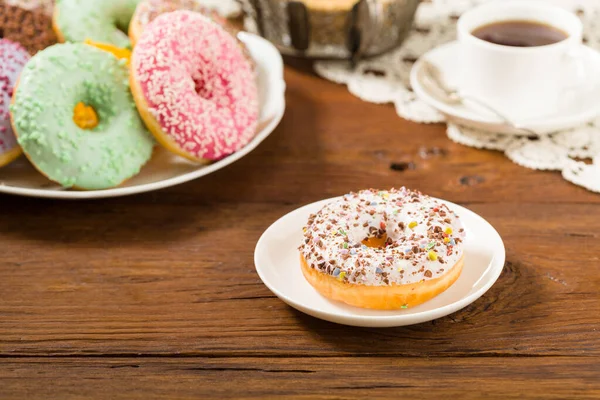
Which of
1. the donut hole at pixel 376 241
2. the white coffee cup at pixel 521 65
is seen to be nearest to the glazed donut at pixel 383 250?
the donut hole at pixel 376 241

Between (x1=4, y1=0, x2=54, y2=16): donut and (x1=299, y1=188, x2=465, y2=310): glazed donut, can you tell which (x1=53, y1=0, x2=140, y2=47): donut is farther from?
(x1=299, y1=188, x2=465, y2=310): glazed donut

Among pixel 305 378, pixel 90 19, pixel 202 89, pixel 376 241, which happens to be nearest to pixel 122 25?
pixel 90 19

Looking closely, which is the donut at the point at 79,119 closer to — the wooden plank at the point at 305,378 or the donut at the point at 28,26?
the donut at the point at 28,26

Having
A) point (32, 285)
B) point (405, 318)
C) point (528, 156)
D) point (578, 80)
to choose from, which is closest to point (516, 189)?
point (528, 156)

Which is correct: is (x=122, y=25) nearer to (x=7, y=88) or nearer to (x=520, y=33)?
(x=7, y=88)

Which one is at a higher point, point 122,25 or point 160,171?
point 122,25

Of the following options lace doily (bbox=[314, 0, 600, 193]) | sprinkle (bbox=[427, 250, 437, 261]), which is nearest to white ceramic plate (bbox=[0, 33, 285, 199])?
lace doily (bbox=[314, 0, 600, 193])

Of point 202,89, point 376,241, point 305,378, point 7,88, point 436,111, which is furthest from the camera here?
point 436,111
